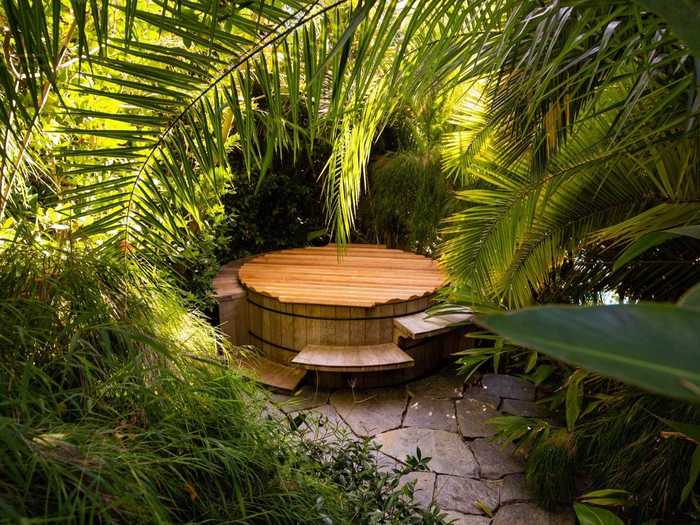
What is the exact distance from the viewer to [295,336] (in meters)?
4.13

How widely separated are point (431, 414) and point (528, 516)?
112cm

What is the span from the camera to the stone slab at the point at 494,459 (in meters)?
2.98

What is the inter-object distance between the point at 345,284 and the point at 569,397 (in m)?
2.48

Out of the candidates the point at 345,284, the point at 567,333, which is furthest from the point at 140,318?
the point at 345,284

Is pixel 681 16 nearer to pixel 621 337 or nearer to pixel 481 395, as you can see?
pixel 621 337

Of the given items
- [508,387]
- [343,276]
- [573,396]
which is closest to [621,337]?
[573,396]

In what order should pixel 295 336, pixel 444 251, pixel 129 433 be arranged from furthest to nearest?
pixel 295 336 < pixel 444 251 < pixel 129 433

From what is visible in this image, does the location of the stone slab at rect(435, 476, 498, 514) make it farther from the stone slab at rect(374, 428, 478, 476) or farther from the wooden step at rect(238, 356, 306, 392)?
the wooden step at rect(238, 356, 306, 392)

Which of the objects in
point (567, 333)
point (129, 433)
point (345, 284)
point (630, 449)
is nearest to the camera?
point (567, 333)

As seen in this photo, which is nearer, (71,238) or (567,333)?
(567,333)

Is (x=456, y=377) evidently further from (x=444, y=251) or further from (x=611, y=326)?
(x=611, y=326)

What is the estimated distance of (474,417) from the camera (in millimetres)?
3596

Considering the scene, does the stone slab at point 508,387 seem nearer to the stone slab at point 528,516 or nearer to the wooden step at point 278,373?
the stone slab at point 528,516

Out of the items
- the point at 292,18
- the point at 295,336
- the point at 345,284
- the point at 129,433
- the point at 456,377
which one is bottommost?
the point at 456,377
